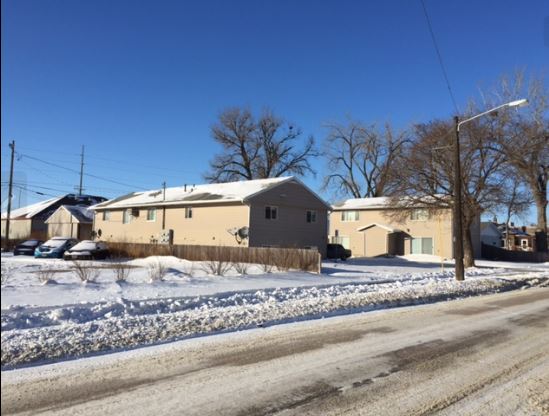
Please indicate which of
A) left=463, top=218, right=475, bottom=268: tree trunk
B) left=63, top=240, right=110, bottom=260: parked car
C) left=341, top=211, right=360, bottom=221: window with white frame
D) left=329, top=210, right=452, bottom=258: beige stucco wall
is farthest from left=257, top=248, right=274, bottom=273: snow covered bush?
left=341, top=211, right=360, bottom=221: window with white frame

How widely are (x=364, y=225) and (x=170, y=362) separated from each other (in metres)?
44.3

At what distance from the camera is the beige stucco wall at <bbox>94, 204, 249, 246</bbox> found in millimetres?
31906

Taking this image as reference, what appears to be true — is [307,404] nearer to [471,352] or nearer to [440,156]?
[471,352]

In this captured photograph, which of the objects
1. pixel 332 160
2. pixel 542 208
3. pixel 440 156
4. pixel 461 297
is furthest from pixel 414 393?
pixel 332 160

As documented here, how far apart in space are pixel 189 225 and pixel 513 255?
3174 cm

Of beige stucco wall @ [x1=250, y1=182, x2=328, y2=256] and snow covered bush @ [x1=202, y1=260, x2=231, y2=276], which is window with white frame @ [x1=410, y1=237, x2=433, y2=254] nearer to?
beige stucco wall @ [x1=250, y1=182, x2=328, y2=256]

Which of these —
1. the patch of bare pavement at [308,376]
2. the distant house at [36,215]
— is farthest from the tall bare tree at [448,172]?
the distant house at [36,215]

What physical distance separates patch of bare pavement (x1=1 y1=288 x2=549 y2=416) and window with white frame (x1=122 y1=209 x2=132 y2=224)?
32.9m

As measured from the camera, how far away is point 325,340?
27.1 ft

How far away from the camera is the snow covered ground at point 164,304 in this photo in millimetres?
7727

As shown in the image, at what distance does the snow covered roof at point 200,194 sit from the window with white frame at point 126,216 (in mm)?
463

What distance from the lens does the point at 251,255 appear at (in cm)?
2322

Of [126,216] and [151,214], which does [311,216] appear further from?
[126,216]

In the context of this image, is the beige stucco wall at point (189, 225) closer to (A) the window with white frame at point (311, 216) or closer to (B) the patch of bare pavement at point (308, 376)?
(A) the window with white frame at point (311, 216)
